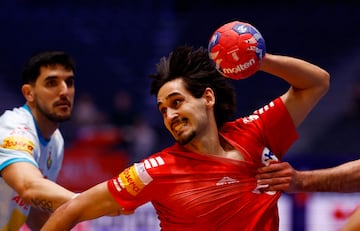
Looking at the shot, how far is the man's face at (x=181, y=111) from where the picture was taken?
16.1 feet

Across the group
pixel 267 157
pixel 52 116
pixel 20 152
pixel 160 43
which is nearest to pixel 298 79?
pixel 267 157

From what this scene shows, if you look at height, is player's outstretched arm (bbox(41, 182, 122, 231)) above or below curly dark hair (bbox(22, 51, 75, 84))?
below

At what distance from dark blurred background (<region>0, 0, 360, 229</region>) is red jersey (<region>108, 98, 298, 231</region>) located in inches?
315

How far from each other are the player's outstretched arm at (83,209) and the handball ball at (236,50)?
1076 mm

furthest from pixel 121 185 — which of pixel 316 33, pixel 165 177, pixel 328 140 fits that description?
pixel 316 33

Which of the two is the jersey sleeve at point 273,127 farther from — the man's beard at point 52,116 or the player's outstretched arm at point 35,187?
the man's beard at point 52,116

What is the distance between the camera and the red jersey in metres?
4.90

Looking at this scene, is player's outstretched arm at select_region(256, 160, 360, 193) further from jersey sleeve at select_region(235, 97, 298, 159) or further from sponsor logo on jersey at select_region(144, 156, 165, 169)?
sponsor logo on jersey at select_region(144, 156, 165, 169)

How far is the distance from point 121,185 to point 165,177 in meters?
0.28

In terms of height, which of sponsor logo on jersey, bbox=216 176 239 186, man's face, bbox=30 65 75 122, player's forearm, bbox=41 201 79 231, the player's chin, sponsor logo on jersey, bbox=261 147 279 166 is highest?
man's face, bbox=30 65 75 122

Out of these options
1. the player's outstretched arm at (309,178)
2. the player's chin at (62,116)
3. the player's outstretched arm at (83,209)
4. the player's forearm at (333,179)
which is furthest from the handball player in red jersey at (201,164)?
the player's chin at (62,116)

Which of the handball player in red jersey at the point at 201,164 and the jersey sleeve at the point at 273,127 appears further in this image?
the jersey sleeve at the point at 273,127

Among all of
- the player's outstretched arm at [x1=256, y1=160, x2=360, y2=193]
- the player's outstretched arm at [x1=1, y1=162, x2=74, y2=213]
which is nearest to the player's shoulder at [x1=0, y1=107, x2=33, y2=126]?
the player's outstretched arm at [x1=1, y1=162, x2=74, y2=213]

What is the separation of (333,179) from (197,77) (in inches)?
43.4
